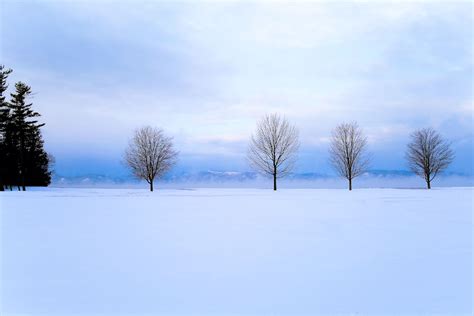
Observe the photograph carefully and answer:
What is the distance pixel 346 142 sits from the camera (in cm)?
4612

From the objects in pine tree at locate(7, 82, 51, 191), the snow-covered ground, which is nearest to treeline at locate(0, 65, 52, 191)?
pine tree at locate(7, 82, 51, 191)

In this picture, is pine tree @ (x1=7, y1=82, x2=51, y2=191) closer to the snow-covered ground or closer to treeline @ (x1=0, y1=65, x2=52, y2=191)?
treeline @ (x1=0, y1=65, x2=52, y2=191)

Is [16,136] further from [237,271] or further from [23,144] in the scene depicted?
[237,271]

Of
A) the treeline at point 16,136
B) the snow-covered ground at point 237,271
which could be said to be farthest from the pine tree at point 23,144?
the snow-covered ground at point 237,271

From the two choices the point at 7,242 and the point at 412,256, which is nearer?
the point at 412,256

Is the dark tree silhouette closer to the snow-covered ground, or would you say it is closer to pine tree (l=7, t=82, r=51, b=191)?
pine tree (l=7, t=82, r=51, b=191)

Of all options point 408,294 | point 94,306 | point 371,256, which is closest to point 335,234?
point 371,256

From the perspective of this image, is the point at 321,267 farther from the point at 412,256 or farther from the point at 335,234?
the point at 335,234

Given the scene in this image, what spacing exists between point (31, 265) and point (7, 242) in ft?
9.20

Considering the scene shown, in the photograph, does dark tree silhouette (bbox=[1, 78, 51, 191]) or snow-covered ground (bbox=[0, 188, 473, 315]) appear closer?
snow-covered ground (bbox=[0, 188, 473, 315])

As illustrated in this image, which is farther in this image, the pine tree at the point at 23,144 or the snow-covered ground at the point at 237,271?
the pine tree at the point at 23,144

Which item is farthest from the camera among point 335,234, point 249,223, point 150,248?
point 249,223

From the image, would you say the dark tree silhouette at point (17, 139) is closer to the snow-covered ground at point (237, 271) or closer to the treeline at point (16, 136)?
the treeline at point (16, 136)

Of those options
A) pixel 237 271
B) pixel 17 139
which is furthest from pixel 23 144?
pixel 237 271
